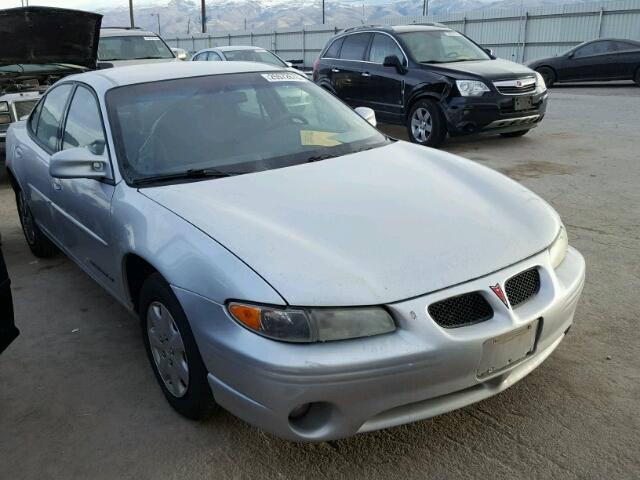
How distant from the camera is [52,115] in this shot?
441 cm

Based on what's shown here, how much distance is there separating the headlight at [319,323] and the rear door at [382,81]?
25.1ft

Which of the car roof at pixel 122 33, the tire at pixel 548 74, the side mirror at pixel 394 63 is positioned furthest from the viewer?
the tire at pixel 548 74

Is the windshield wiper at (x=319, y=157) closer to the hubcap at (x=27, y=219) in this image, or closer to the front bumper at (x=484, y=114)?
the hubcap at (x=27, y=219)

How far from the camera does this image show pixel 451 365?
225 centimetres

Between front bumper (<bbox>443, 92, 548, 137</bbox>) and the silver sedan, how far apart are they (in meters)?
5.07

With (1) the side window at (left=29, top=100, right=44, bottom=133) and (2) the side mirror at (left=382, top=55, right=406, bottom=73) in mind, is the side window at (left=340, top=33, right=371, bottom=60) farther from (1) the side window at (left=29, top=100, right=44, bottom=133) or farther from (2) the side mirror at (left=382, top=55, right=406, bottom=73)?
(1) the side window at (left=29, top=100, right=44, bottom=133)

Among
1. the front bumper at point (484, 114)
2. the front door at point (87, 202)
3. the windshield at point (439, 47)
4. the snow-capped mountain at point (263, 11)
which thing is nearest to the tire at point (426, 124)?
the front bumper at point (484, 114)

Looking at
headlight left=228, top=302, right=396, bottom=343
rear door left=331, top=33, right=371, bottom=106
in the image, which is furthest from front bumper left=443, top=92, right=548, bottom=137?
headlight left=228, top=302, right=396, bottom=343

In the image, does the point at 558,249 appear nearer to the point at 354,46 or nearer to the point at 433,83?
the point at 433,83

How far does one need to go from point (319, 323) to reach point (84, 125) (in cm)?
231

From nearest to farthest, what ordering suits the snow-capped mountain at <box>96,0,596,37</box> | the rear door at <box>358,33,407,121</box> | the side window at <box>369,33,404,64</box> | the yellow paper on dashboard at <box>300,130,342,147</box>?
the yellow paper on dashboard at <box>300,130,342,147</box> < the rear door at <box>358,33,407,121</box> < the side window at <box>369,33,404,64</box> < the snow-capped mountain at <box>96,0,596,37</box>

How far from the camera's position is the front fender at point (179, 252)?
2.31 m

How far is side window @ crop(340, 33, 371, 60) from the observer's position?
1033cm

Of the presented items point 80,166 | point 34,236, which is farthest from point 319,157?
point 34,236
